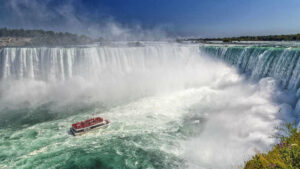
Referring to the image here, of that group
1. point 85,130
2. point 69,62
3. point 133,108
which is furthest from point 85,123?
point 69,62

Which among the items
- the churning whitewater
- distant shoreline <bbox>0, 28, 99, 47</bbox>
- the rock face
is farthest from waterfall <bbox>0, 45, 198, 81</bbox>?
the rock face

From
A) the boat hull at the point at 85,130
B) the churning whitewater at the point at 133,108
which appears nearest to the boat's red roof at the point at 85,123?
the boat hull at the point at 85,130

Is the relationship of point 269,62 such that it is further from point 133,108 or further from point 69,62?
point 69,62

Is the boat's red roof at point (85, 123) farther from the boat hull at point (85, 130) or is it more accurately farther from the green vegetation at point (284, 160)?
the green vegetation at point (284, 160)

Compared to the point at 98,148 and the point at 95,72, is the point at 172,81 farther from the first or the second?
the point at 98,148

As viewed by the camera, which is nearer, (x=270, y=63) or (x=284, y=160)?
(x=284, y=160)

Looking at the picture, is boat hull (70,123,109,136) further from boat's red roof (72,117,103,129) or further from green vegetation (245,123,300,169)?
green vegetation (245,123,300,169)

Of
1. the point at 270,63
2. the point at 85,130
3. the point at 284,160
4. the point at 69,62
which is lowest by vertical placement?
the point at 85,130

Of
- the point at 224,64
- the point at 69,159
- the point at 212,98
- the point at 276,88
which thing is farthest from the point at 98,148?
the point at 224,64
